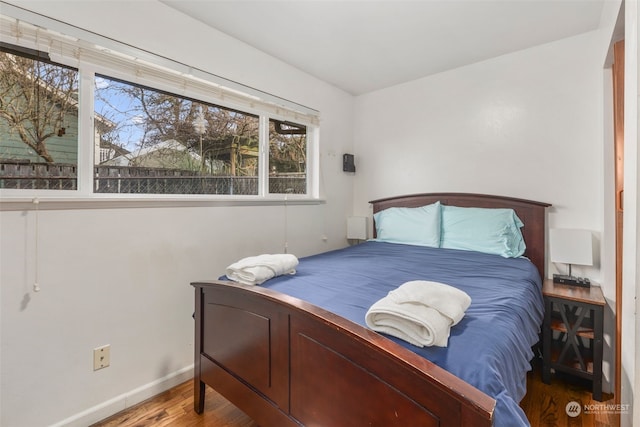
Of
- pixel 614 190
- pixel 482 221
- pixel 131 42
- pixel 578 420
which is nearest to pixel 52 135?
pixel 131 42

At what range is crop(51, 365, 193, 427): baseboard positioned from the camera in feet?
5.53

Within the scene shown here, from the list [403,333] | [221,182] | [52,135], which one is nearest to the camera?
[403,333]

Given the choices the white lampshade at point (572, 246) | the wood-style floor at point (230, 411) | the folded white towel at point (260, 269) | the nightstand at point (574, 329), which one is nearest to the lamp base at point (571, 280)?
the nightstand at point (574, 329)

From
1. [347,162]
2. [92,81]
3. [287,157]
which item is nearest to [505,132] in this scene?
[347,162]

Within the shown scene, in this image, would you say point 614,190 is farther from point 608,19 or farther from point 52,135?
point 52,135

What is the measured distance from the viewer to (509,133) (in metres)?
2.72

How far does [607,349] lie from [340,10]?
292 centimetres

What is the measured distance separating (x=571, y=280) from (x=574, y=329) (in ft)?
1.37

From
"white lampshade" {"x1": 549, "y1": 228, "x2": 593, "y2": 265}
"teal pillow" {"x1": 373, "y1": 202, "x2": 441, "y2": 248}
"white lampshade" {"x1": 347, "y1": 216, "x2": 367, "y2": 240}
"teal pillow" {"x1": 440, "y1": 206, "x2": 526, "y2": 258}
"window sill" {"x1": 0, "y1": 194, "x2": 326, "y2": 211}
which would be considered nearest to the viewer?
"window sill" {"x1": 0, "y1": 194, "x2": 326, "y2": 211}

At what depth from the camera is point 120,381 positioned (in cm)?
185

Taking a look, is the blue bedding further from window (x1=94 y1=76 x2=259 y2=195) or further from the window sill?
window (x1=94 y1=76 x2=259 y2=195)

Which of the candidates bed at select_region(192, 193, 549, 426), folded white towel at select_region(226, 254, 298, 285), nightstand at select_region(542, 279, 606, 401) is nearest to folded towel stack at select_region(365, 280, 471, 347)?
bed at select_region(192, 193, 549, 426)

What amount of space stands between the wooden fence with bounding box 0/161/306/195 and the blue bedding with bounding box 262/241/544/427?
91 cm

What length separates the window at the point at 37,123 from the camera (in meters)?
1.56
